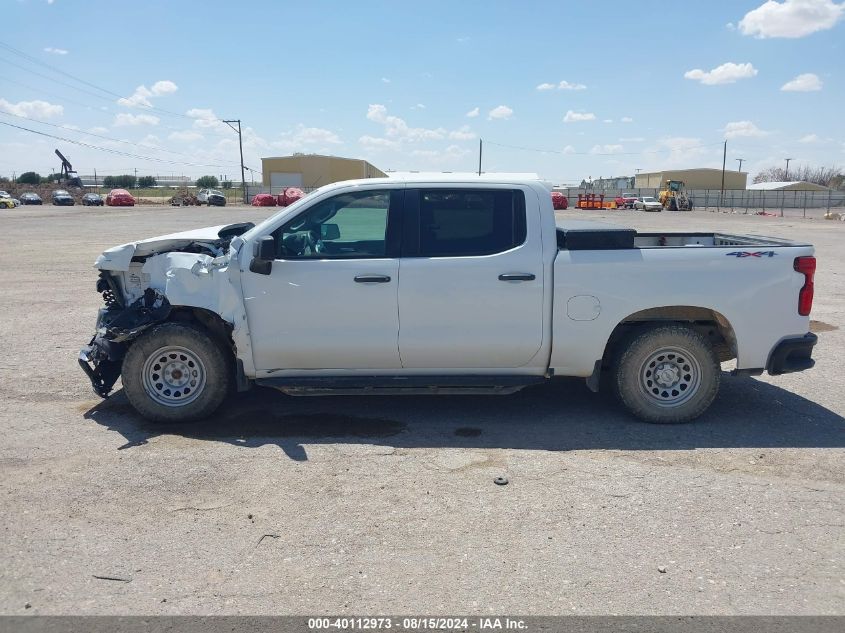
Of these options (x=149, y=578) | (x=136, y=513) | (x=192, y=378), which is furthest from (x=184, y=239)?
(x=149, y=578)

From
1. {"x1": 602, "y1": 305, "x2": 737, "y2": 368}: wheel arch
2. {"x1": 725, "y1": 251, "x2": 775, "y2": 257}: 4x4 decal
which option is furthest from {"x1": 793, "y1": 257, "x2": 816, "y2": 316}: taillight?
{"x1": 602, "y1": 305, "x2": 737, "y2": 368}: wheel arch

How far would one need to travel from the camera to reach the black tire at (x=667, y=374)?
570cm

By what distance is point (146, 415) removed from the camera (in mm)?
5785

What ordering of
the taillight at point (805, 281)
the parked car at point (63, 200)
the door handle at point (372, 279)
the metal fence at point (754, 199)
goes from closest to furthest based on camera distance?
the door handle at point (372, 279), the taillight at point (805, 281), the parked car at point (63, 200), the metal fence at point (754, 199)

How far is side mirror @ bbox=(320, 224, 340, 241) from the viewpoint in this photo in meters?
5.69

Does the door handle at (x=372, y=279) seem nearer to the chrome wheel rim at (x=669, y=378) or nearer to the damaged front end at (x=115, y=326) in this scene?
the damaged front end at (x=115, y=326)

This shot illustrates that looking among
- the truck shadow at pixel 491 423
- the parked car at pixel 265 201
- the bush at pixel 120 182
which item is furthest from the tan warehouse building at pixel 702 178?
the truck shadow at pixel 491 423

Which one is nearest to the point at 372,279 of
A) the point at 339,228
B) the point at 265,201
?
the point at 339,228

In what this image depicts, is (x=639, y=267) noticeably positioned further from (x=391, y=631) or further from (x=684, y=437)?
(x=391, y=631)

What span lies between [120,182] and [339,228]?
123054mm

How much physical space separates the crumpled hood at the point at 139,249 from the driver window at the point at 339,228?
1.11m

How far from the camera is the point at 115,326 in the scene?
575 centimetres

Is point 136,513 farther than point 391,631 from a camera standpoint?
Yes

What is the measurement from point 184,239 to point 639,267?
12.8 feet
